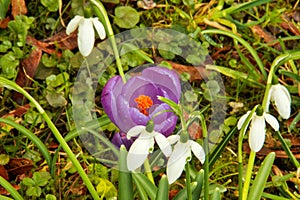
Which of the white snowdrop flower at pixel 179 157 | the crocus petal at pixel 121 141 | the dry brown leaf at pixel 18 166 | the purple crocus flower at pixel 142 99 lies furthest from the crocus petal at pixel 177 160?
the dry brown leaf at pixel 18 166

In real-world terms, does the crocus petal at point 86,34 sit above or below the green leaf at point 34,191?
above

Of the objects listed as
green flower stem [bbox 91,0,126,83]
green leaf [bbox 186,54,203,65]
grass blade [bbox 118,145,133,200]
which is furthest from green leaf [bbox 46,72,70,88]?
grass blade [bbox 118,145,133,200]

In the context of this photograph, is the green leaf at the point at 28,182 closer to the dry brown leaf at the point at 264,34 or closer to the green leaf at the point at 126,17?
the green leaf at the point at 126,17

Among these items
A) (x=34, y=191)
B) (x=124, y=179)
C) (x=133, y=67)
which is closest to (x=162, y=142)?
(x=124, y=179)

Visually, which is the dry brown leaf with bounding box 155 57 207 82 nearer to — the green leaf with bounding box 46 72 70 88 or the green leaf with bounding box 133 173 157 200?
the green leaf with bounding box 46 72 70 88

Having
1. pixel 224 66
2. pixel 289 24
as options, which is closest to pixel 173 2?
pixel 224 66

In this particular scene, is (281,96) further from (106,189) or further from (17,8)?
(17,8)

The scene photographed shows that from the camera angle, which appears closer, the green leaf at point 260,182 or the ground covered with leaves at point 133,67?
the green leaf at point 260,182
